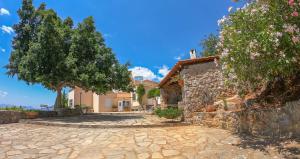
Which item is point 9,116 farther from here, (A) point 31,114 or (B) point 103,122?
(B) point 103,122

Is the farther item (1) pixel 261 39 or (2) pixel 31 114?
(2) pixel 31 114

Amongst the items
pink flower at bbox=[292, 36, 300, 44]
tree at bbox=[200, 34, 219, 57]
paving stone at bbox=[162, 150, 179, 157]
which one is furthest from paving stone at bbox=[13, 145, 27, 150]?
tree at bbox=[200, 34, 219, 57]

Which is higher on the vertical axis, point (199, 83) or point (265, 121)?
point (199, 83)

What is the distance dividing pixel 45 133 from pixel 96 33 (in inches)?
406

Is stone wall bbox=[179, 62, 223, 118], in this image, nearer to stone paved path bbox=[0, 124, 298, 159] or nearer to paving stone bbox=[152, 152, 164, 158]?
stone paved path bbox=[0, 124, 298, 159]

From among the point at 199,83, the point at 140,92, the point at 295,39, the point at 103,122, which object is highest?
the point at 140,92

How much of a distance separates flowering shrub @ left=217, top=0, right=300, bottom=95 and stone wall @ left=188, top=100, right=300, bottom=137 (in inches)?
43.5

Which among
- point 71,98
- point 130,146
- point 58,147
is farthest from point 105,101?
point 130,146

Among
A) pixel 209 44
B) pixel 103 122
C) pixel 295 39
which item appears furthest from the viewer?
pixel 209 44

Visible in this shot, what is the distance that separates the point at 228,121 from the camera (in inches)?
332

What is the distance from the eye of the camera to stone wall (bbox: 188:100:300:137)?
6457mm

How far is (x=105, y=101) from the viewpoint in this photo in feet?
120

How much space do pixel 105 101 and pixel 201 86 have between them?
91.0 ft

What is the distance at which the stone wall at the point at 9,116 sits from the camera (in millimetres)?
12189
